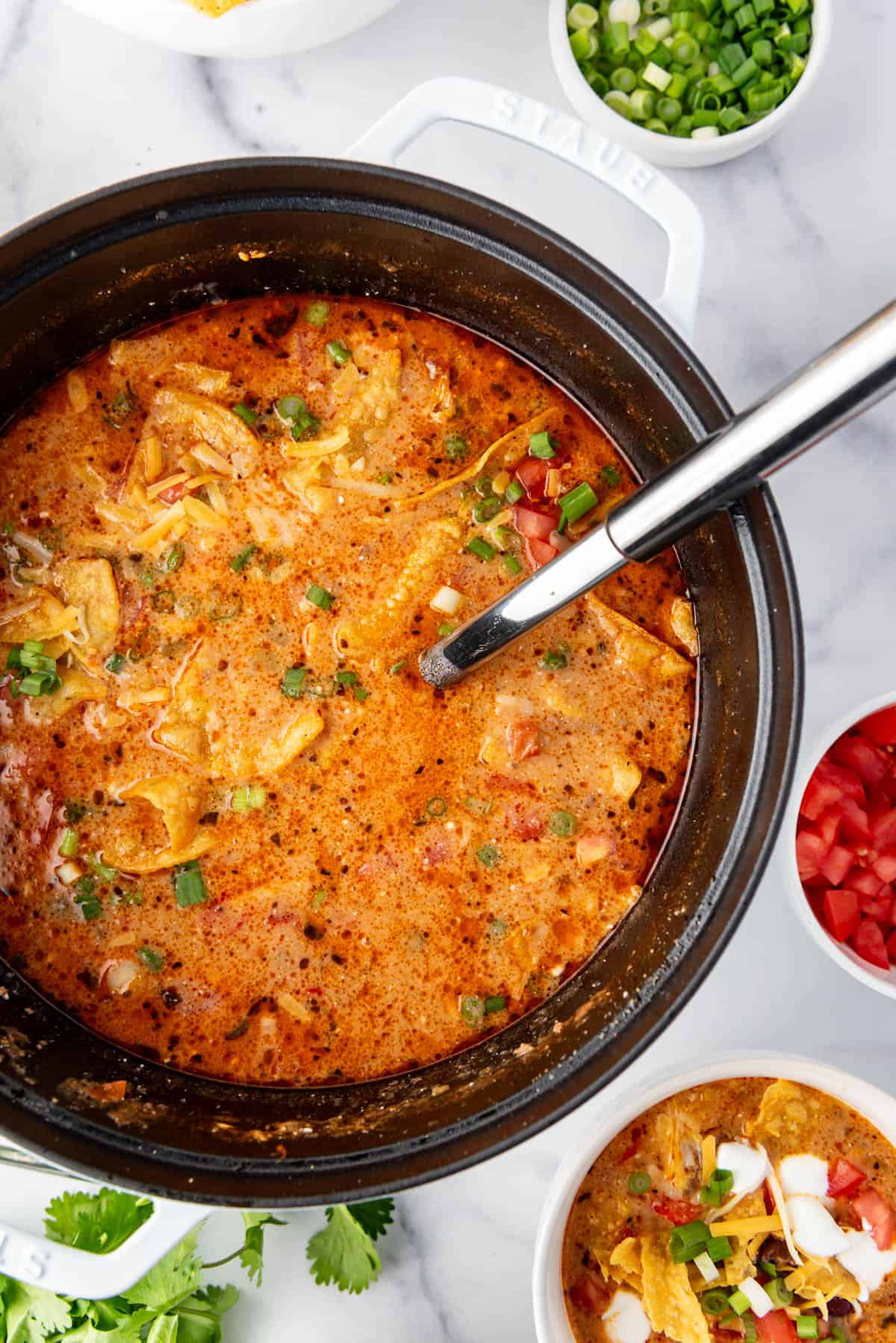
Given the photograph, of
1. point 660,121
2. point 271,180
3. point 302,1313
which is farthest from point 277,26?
point 302,1313

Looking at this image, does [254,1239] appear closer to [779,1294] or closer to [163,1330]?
[163,1330]

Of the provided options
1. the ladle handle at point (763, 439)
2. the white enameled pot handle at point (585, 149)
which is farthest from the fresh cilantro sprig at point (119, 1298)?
the white enameled pot handle at point (585, 149)

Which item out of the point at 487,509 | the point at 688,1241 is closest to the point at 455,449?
the point at 487,509

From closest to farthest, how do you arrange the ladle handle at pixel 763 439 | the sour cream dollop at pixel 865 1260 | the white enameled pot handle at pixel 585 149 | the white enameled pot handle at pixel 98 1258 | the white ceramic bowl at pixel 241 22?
the ladle handle at pixel 763 439, the white enameled pot handle at pixel 585 149, the white enameled pot handle at pixel 98 1258, the white ceramic bowl at pixel 241 22, the sour cream dollop at pixel 865 1260

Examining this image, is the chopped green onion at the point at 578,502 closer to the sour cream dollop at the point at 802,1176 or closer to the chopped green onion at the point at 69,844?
the chopped green onion at the point at 69,844

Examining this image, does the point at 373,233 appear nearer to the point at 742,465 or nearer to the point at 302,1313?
the point at 742,465

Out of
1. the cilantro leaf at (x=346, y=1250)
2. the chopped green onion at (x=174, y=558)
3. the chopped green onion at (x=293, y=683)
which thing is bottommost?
the cilantro leaf at (x=346, y=1250)

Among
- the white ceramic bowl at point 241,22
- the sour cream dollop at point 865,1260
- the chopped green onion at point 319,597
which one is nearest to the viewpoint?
the white ceramic bowl at point 241,22

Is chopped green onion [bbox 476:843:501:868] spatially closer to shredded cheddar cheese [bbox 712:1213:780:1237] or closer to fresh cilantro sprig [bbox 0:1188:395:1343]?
fresh cilantro sprig [bbox 0:1188:395:1343]
